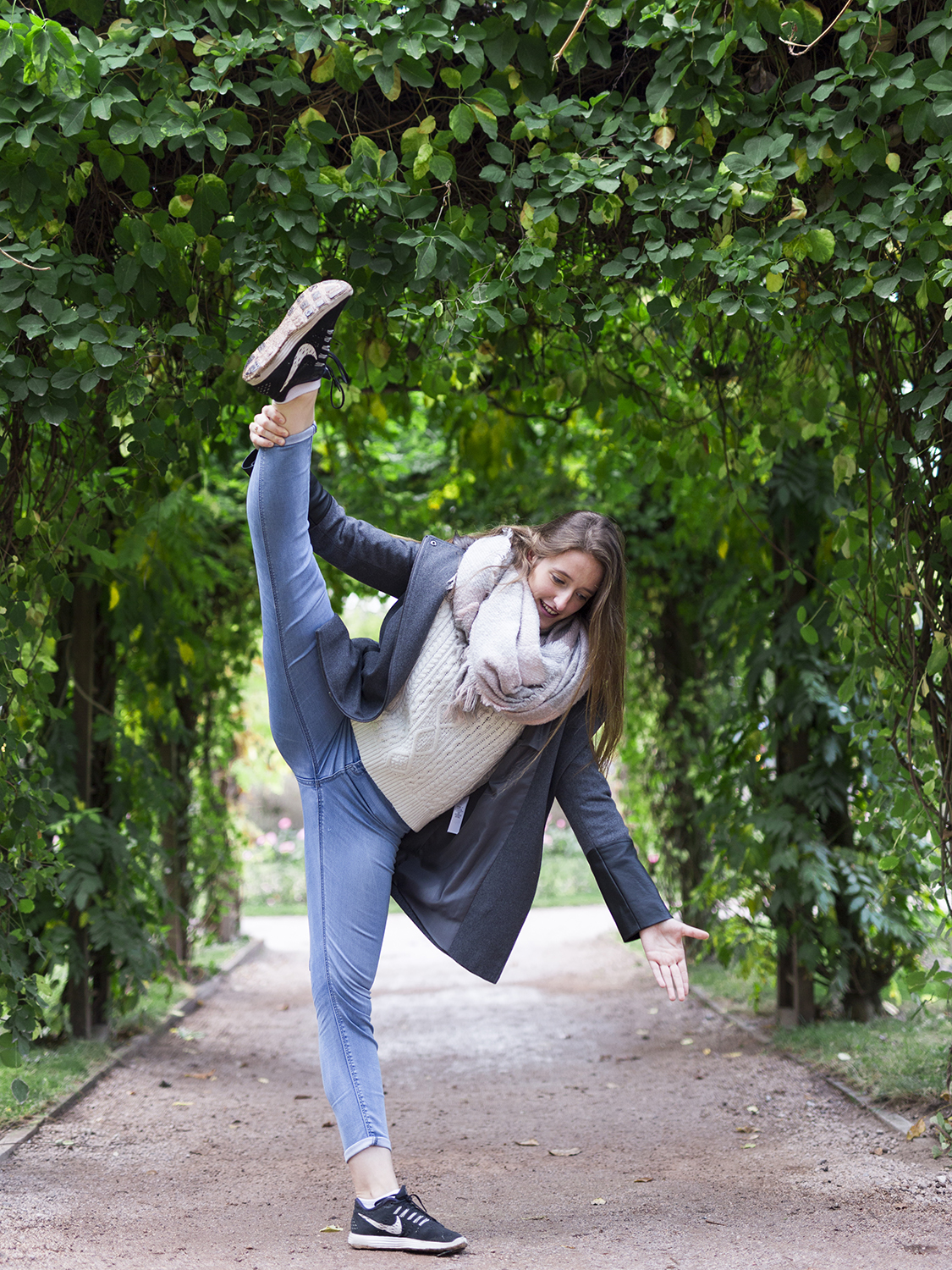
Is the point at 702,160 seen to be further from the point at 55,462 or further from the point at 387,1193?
the point at 387,1193

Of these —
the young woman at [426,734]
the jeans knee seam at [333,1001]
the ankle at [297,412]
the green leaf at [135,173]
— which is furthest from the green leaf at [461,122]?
the jeans knee seam at [333,1001]

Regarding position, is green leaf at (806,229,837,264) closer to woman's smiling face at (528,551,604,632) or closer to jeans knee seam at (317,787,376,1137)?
woman's smiling face at (528,551,604,632)

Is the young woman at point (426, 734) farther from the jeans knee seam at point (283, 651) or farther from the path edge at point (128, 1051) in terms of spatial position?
the path edge at point (128, 1051)

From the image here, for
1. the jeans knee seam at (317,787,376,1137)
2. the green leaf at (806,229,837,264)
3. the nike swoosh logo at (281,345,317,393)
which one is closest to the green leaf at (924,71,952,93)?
the green leaf at (806,229,837,264)

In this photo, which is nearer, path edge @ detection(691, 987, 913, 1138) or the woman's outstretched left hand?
the woman's outstretched left hand

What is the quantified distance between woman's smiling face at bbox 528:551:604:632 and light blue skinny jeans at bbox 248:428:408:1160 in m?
0.49

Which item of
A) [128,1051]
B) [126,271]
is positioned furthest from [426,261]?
[128,1051]

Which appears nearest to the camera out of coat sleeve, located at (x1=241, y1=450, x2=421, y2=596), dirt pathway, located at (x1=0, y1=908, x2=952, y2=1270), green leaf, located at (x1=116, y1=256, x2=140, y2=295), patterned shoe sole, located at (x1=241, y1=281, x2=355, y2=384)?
patterned shoe sole, located at (x1=241, y1=281, x2=355, y2=384)

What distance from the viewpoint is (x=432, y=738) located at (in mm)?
2645

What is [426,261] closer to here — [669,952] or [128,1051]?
[669,952]

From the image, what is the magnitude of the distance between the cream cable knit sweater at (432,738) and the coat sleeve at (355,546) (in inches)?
5.4

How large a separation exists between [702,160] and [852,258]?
1.47ft

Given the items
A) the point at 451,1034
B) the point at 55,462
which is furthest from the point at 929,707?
the point at 451,1034

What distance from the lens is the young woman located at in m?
2.55
